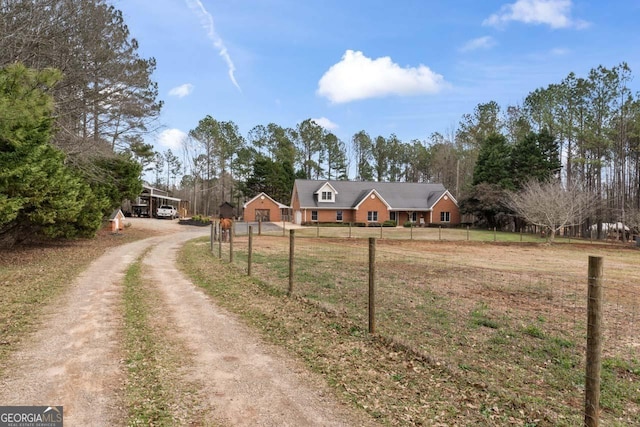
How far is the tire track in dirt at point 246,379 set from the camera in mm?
3316

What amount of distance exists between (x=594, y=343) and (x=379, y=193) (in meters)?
44.5

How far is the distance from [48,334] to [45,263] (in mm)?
9283

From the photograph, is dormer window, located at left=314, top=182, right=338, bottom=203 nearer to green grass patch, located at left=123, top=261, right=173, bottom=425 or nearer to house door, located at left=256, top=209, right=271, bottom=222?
house door, located at left=256, top=209, right=271, bottom=222

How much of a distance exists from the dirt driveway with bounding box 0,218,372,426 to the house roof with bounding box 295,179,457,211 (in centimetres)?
3836

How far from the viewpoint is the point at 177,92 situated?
24.1 m

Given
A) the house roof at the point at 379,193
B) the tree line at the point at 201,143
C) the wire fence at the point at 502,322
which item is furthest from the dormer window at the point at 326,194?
the wire fence at the point at 502,322

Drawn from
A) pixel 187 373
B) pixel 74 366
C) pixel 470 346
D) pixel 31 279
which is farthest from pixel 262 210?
pixel 187 373

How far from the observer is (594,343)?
3.15 meters

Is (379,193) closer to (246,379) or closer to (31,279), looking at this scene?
(31,279)

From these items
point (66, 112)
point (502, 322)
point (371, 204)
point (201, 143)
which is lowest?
point (502, 322)

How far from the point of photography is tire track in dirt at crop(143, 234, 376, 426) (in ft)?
10.9

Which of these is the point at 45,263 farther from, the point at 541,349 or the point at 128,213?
the point at 128,213

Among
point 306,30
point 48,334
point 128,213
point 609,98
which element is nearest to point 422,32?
point 306,30

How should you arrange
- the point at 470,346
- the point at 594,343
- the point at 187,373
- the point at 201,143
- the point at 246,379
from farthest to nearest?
1. the point at 201,143
2. the point at 470,346
3. the point at 187,373
4. the point at 246,379
5. the point at 594,343
